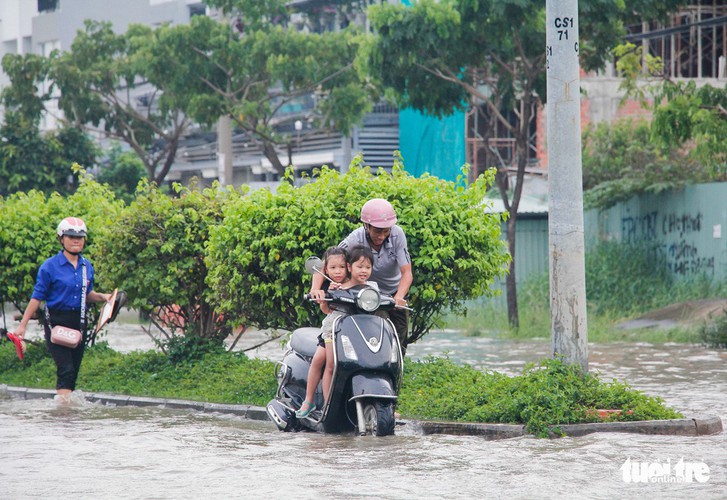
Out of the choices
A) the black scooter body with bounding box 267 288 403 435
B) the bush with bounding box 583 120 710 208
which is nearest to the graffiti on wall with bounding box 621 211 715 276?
the bush with bounding box 583 120 710 208

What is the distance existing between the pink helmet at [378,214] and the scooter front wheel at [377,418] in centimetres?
142

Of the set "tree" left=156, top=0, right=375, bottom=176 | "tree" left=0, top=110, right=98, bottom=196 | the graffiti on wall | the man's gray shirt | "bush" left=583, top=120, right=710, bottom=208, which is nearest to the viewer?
the man's gray shirt

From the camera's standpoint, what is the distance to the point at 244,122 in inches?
1064

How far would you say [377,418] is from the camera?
8.36 metres

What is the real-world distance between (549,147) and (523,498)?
3.71m

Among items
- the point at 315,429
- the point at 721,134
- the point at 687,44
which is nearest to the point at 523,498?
the point at 315,429

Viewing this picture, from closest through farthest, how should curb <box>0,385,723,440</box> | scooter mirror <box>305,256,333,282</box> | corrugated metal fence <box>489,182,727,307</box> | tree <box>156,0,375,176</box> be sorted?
curb <box>0,385,723,440</box>, scooter mirror <box>305,256,333,282</box>, corrugated metal fence <box>489,182,727,307</box>, tree <box>156,0,375,176</box>

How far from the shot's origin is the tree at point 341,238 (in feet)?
33.6

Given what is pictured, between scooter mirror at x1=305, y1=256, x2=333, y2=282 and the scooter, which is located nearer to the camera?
the scooter

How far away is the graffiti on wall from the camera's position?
21.2m

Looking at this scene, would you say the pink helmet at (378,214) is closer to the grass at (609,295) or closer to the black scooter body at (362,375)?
the black scooter body at (362,375)

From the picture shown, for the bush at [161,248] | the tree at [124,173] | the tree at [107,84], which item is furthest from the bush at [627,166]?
the tree at [124,173]

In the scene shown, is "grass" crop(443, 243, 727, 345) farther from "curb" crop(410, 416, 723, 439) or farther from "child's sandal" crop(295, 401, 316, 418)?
"child's sandal" crop(295, 401, 316, 418)

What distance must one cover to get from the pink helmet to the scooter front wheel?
4.65 ft
